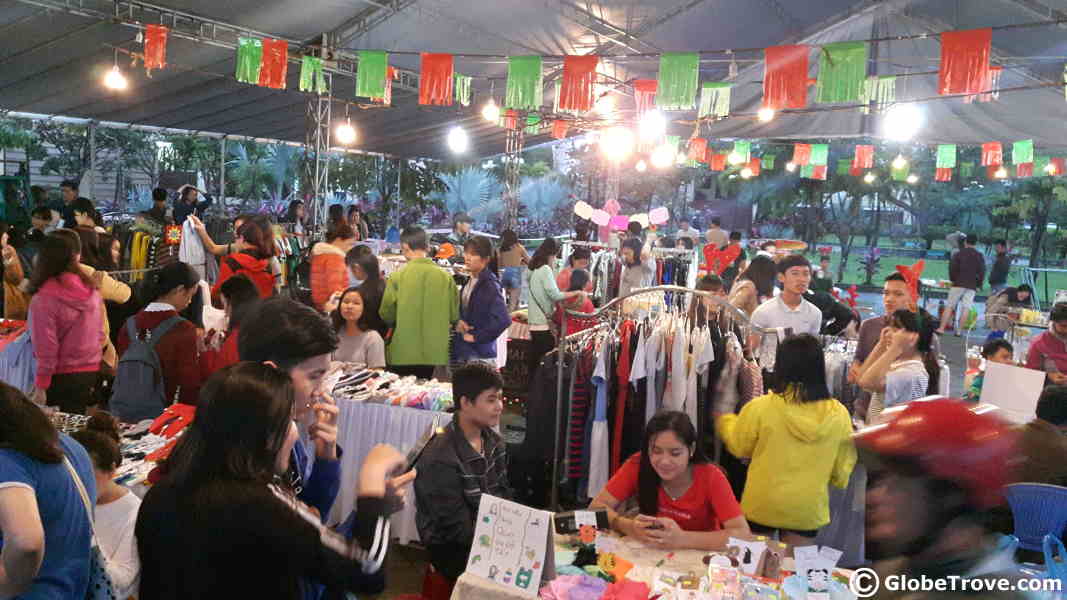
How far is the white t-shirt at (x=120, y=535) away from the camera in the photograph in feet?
7.84

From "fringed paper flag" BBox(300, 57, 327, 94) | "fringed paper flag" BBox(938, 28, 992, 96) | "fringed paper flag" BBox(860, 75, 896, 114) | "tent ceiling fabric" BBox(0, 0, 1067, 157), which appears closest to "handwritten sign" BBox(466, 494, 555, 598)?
"fringed paper flag" BBox(938, 28, 992, 96)

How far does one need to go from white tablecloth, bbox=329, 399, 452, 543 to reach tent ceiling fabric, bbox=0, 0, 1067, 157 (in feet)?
20.8

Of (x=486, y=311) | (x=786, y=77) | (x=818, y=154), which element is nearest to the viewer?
(x=486, y=311)

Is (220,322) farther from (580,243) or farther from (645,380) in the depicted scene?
(580,243)

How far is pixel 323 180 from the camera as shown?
457 inches

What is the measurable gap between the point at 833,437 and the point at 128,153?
18.3 metres

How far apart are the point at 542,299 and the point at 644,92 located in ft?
10.8

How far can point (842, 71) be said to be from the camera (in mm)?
6465

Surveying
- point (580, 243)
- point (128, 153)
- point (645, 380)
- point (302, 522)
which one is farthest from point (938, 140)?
point (128, 153)

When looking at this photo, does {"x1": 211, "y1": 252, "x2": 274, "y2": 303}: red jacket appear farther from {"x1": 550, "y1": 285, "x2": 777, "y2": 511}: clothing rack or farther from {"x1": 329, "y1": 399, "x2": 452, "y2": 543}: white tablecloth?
{"x1": 550, "y1": 285, "x2": 777, "y2": 511}: clothing rack

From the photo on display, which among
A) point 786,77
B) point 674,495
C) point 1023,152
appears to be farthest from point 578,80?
point 1023,152

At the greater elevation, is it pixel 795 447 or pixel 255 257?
pixel 255 257

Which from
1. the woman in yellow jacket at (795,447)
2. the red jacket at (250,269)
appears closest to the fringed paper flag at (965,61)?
the woman in yellow jacket at (795,447)

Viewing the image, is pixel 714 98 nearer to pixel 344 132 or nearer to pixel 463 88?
pixel 463 88
